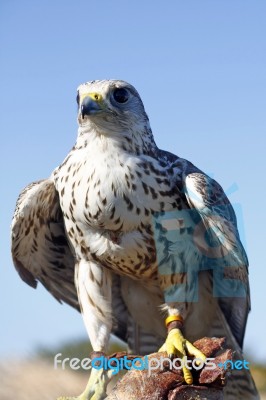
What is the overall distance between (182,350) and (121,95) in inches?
75.0

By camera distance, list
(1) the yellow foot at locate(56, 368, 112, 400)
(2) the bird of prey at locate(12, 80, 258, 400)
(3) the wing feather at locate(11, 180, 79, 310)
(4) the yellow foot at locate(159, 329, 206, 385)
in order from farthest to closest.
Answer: (3) the wing feather at locate(11, 180, 79, 310)
(1) the yellow foot at locate(56, 368, 112, 400)
(2) the bird of prey at locate(12, 80, 258, 400)
(4) the yellow foot at locate(159, 329, 206, 385)

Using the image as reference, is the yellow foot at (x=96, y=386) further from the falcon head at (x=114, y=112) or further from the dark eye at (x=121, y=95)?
the dark eye at (x=121, y=95)

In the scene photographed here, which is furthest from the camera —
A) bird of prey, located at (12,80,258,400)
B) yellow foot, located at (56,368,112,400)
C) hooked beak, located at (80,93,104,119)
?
yellow foot, located at (56,368,112,400)

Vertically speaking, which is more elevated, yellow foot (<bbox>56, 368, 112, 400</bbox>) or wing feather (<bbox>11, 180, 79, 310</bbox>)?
wing feather (<bbox>11, 180, 79, 310</bbox>)

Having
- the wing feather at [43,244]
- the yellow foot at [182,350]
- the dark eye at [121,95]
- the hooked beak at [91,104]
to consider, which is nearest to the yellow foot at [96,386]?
the yellow foot at [182,350]

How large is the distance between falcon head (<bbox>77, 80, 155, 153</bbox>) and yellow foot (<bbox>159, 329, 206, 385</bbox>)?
4.59ft

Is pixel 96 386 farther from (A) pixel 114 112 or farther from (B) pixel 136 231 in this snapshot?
(A) pixel 114 112

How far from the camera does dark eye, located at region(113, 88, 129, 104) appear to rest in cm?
521

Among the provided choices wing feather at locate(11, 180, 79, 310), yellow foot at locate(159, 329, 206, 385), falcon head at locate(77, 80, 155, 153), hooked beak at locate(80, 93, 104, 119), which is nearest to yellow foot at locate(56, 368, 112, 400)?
yellow foot at locate(159, 329, 206, 385)

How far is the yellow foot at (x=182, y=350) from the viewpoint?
4662 millimetres

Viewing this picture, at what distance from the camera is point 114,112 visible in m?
5.16

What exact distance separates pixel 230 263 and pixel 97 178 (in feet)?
3.97

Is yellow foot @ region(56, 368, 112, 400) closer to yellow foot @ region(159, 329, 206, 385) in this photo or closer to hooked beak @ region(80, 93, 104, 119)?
yellow foot @ region(159, 329, 206, 385)

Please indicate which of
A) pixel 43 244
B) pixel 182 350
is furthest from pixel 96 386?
pixel 43 244
